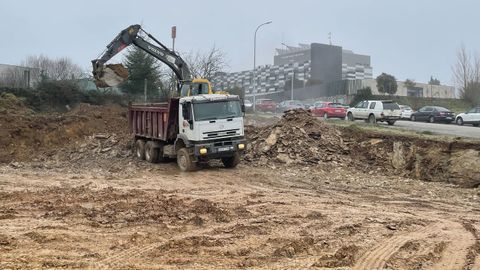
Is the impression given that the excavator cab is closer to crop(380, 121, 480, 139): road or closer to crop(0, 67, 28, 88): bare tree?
crop(380, 121, 480, 139): road

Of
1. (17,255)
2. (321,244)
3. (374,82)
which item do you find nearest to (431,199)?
(321,244)

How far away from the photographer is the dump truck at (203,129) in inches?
676

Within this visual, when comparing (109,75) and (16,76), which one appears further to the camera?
(16,76)

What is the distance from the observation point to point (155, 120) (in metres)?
19.7

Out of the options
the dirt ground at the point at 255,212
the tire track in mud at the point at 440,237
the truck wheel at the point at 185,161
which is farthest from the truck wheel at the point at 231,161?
the tire track in mud at the point at 440,237

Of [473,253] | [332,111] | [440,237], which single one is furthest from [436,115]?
[473,253]

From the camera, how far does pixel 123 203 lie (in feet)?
38.0

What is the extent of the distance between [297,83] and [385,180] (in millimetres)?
72068

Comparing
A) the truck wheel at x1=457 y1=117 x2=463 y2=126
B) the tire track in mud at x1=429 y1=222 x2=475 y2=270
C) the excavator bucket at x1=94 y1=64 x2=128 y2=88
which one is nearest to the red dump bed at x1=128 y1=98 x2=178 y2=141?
the excavator bucket at x1=94 y1=64 x2=128 y2=88

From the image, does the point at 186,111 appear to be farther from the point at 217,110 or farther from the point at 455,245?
the point at 455,245

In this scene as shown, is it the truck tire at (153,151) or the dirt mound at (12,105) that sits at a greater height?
the dirt mound at (12,105)

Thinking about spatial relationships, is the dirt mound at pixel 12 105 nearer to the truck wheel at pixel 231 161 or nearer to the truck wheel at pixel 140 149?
the truck wheel at pixel 140 149

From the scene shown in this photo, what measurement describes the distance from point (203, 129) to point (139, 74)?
23.7m

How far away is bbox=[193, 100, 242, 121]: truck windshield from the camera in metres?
17.2
